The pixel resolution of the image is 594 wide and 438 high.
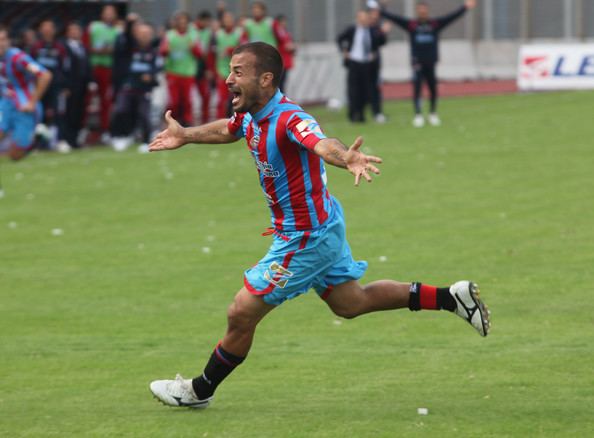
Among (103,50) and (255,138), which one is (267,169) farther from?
(103,50)

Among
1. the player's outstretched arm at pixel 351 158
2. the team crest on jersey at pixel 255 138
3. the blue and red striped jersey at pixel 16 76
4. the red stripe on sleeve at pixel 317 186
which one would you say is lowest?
the blue and red striped jersey at pixel 16 76

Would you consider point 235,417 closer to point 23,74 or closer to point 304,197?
point 304,197

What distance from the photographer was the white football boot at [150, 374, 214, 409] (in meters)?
6.91

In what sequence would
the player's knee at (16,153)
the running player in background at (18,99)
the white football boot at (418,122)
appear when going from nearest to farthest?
the running player in background at (18,99) → the player's knee at (16,153) → the white football boot at (418,122)

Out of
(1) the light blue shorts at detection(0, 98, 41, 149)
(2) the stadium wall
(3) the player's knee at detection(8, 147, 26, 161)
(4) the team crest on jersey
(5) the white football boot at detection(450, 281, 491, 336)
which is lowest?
(2) the stadium wall

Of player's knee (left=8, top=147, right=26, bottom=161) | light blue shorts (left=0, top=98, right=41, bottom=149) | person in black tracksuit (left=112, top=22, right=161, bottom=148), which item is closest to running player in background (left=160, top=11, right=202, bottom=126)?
person in black tracksuit (left=112, top=22, right=161, bottom=148)

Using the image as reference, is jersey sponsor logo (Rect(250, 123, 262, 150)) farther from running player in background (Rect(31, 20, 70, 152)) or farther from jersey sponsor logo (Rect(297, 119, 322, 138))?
running player in background (Rect(31, 20, 70, 152))

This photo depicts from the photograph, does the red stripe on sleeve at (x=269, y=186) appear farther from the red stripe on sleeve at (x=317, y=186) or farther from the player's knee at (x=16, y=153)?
the player's knee at (x=16, y=153)

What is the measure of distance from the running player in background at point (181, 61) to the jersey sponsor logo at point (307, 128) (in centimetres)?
1674

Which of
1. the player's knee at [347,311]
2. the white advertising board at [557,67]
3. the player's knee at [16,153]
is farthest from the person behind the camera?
the white advertising board at [557,67]

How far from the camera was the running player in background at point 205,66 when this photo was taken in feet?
80.7

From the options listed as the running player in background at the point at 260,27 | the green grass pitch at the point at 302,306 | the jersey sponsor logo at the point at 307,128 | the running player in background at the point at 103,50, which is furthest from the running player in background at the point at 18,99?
the jersey sponsor logo at the point at 307,128

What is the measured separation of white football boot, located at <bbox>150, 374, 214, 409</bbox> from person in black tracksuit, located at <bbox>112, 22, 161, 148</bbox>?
15.2m

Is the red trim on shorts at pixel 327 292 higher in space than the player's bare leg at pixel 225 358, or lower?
higher
